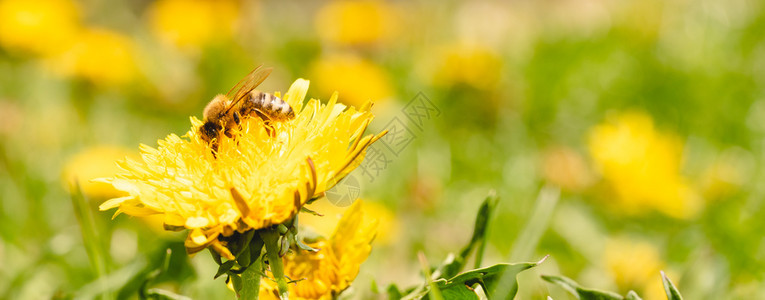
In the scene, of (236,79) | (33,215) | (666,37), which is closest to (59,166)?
(33,215)

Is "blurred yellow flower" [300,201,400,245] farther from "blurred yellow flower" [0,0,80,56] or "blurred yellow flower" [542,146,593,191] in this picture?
"blurred yellow flower" [0,0,80,56]

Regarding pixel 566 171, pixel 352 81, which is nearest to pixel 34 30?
pixel 352 81

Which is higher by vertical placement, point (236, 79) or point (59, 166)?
point (236, 79)

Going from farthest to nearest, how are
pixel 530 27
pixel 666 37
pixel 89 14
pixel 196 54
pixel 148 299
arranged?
pixel 89 14
pixel 530 27
pixel 196 54
pixel 666 37
pixel 148 299

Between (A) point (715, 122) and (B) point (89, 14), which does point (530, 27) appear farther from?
(B) point (89, 14)

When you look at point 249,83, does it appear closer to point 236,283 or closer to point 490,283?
point 236,283

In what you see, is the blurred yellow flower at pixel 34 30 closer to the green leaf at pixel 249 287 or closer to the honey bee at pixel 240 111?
the honey bee at pixel 240 111

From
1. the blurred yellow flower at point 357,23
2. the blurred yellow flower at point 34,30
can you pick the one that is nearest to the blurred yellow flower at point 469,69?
the blurred yellow flower at point 357,23
